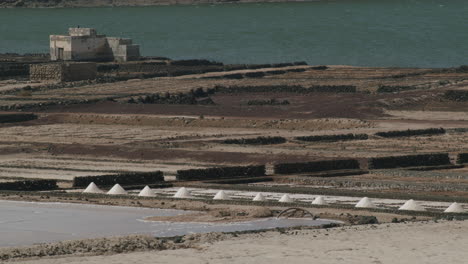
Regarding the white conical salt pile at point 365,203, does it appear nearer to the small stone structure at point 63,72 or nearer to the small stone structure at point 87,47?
the small stone structure at point 63,72

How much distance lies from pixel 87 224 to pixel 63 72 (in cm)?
7322

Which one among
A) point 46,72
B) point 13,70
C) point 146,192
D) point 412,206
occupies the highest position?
point 46,72

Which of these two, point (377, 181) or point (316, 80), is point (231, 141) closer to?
point (377, 181)

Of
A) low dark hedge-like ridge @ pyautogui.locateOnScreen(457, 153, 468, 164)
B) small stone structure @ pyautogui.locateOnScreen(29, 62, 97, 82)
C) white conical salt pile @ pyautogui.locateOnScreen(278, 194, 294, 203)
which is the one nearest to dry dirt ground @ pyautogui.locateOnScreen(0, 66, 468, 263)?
white conical salt pile @ pyautogui.locateOnScreen(278, 194, 294, 203)

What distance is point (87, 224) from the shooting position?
44688 mm

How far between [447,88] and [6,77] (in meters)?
40.4

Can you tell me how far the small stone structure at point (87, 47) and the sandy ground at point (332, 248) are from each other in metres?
103

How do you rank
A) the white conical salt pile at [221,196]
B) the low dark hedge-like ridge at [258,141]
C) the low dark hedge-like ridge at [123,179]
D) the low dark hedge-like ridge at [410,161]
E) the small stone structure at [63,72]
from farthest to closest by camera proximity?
the small stone structure at [63,72] → the low dark hedge-like ridge at [258,141] → the low dark hedge-like ridge at [410,161] → the low dark hedge-like ridge at [123,179] → the white conical salt pile at [221,196]

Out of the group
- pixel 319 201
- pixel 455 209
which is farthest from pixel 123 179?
pixel 455 209

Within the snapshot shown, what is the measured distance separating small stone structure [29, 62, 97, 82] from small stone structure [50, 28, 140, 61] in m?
22.1

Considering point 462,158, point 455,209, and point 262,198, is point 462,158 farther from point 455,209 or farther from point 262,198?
point 455,209

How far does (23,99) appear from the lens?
101312mm

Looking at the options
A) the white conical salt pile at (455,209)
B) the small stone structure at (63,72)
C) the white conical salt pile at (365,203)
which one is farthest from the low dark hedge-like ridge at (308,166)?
the small stone structure at (63,72)

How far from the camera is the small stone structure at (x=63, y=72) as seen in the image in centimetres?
11706
